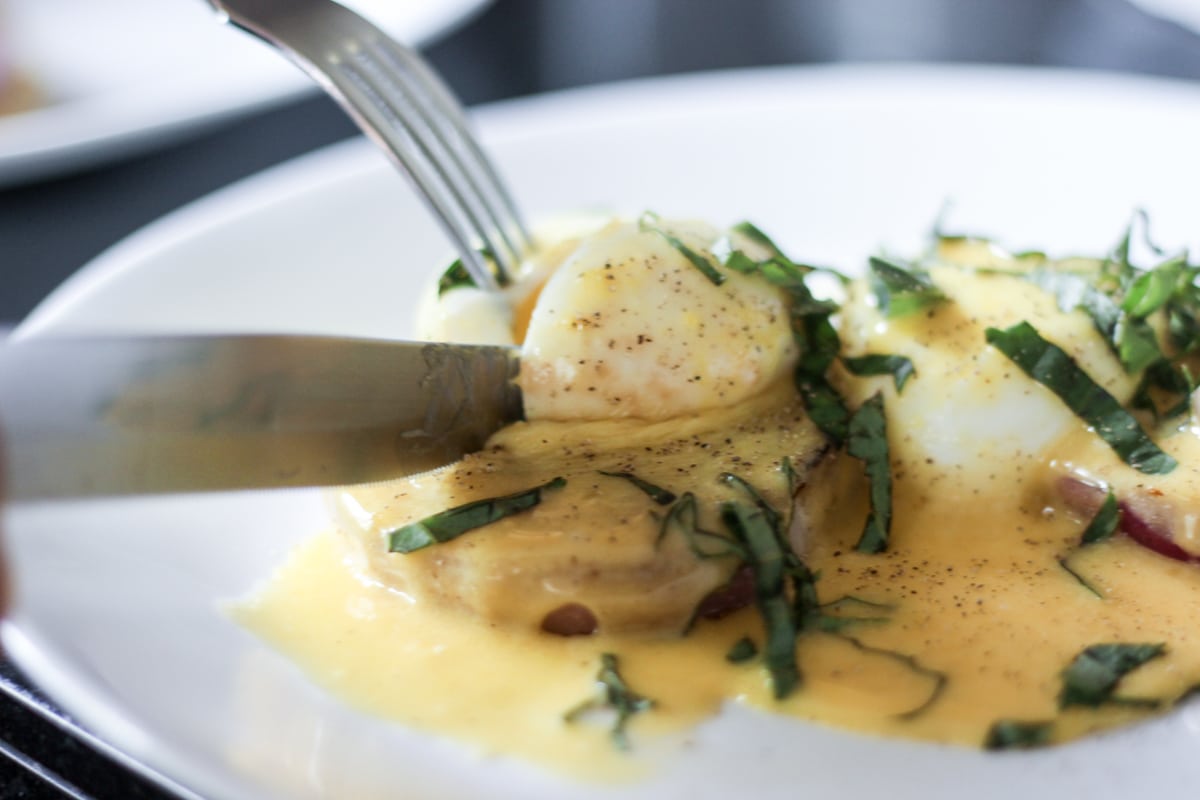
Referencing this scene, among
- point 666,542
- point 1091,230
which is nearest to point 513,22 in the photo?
point 1091,230

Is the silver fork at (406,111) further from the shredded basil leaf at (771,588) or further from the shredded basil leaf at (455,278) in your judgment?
the shredded basil leaf at (771,588)

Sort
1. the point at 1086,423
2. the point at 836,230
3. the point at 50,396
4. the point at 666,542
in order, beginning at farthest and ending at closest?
the point at 836,230 < the point at 1086,423 < the point at 666,542 < the point at 50,396

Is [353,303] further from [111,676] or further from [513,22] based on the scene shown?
[513,22]

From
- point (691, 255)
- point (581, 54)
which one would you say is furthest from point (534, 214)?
point (581, 54)

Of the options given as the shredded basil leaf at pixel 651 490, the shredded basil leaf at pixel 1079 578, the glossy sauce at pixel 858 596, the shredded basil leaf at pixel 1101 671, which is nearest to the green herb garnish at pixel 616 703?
the glossy sauce at pixel 858 596

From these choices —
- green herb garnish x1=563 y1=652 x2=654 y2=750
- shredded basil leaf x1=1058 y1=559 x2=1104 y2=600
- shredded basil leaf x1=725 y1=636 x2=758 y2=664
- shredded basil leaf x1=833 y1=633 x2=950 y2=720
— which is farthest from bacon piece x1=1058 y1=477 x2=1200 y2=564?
green herb garnish x1=563 y1=652 x2=654 y2=750
